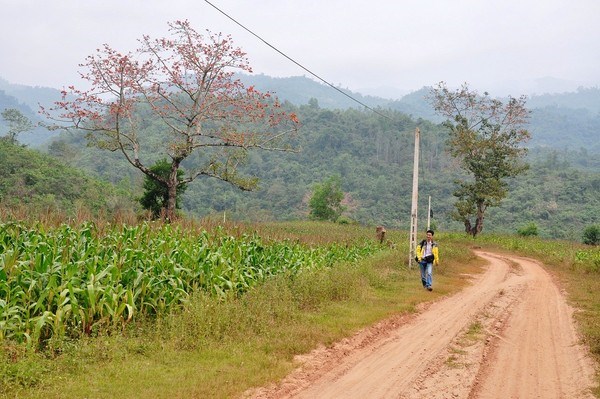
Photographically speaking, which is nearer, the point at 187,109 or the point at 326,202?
the point at 187,109

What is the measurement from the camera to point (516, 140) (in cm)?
4566

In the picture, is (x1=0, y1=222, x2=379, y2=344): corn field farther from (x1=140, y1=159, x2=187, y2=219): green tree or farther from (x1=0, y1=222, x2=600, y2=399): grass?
(x1=140, y1=159, x2=187, y2=219): green tree

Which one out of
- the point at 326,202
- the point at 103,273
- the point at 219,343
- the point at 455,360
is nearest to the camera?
the point at 103,273

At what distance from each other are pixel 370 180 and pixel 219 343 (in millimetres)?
84480

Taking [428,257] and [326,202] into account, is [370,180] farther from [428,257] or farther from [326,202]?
[428,257]

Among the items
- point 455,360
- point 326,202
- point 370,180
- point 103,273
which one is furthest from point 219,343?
point 370,180

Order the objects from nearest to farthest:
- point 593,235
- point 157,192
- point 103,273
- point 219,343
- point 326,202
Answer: point 103,273
point 219,343
point 157,192
point 593,235
point 326,202

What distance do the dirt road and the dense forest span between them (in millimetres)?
39194

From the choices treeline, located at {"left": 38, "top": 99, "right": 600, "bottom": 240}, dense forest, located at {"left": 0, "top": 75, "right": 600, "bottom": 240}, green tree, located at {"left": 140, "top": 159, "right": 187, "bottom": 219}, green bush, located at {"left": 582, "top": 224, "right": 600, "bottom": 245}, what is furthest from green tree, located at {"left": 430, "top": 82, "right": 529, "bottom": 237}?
green tree, located at {"left": 140, "top": 159, "right": 187, "bottom": 219}

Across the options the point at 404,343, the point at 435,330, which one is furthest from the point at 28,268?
the point at 435,330

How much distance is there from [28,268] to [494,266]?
2377cm

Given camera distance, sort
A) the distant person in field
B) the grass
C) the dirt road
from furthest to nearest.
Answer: the distant person in field → the dirt road → the grass

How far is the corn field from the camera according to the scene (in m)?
7.76

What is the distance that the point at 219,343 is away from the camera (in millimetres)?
8570
